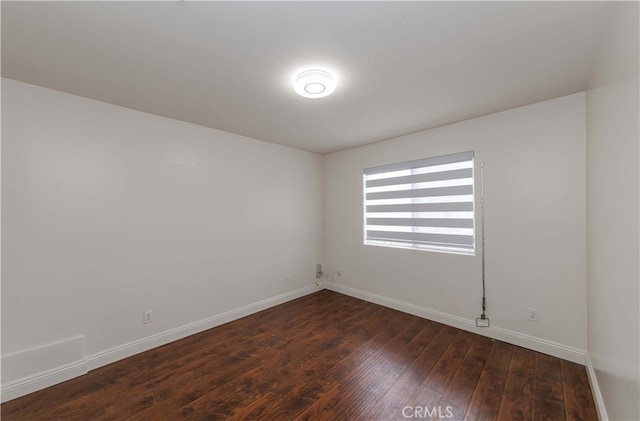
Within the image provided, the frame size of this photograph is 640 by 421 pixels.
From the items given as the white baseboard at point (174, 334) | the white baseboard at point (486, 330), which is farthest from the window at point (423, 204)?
the white baseboard at point (174, 334)

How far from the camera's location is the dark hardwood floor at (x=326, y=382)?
5.73 ft

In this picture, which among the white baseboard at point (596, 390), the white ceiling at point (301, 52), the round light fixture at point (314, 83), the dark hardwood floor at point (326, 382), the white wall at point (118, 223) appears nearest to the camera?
the white ceiling at point (301, 52)

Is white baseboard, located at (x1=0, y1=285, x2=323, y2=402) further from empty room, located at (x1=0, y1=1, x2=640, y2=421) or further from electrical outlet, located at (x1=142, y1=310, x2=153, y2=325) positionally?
electrical outlet, located at (x1=142, y1=310, x2=153, y2=325)

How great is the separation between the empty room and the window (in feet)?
0.11

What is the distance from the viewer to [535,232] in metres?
2.49

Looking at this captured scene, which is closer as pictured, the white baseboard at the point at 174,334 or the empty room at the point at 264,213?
the empty room at the point at 264,213

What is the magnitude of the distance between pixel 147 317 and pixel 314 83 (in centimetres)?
284

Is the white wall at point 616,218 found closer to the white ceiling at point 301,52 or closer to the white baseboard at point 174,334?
the white ceiling at point 301,52

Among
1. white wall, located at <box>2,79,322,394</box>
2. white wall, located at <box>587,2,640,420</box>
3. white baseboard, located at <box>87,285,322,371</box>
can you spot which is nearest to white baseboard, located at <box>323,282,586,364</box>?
white wall, located at <box>587,2,640,420</box>

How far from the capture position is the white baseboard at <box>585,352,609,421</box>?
1609 millimetres

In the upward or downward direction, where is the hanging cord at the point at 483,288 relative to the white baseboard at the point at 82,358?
upward

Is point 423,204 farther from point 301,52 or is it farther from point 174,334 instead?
point 174,334

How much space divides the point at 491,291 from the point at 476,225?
74cm

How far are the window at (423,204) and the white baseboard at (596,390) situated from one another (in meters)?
1.26
